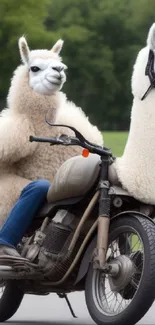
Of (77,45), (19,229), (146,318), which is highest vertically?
(77,45)

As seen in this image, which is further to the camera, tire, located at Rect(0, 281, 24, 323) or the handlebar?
tire, located at Rect(0, 281, 24, 323)

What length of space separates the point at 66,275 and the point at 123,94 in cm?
8884

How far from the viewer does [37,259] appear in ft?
20.7

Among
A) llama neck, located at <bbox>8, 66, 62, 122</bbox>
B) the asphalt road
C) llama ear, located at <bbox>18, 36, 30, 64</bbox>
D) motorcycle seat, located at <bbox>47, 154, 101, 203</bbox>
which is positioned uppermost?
llama ear, located at <bbox>18, 36, 30, 64</bbox>

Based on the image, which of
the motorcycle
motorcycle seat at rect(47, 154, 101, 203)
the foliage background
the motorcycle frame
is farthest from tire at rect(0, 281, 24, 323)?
the foliage background

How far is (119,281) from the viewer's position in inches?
224

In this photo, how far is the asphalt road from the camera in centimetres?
706

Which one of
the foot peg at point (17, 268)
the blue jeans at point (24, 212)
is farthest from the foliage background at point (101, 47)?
the foot peg at point (17, 268)

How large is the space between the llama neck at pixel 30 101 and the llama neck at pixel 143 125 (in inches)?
81.2

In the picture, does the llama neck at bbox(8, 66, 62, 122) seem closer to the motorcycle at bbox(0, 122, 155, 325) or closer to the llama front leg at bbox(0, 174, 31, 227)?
the llama front leg at bbox(0, 174, 31, 227)

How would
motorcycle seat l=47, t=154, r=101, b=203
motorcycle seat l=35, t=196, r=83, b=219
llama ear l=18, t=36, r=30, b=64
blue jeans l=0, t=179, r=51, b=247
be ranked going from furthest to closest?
llama ear l=18, t=36, r=30, b=64
blue jeans l=0, t=179, r=51, b=247
motorcycle seat l=35, t=196, r=83, b=219
motorcycle seat l=47, t=154, r=101, b=203

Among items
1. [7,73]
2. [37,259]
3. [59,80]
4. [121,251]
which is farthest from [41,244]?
[7,73]

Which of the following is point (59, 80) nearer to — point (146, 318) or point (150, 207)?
point (146, 318)

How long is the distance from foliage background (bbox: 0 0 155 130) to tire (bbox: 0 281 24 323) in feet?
250
